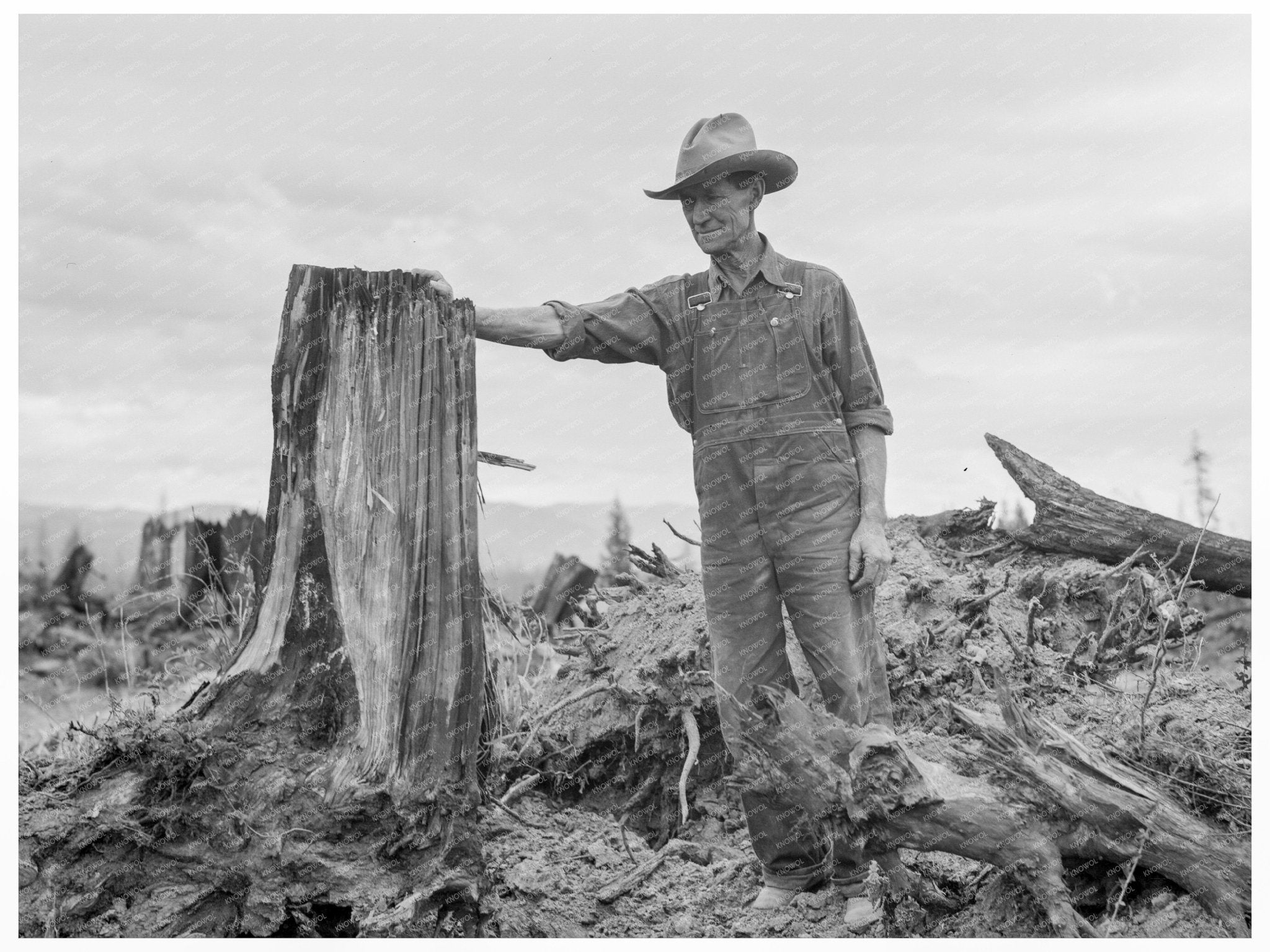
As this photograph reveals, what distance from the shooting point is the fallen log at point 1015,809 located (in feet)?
12.8

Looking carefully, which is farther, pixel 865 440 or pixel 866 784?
pixel 865 440

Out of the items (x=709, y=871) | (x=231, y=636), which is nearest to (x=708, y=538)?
(x=709, y=871)

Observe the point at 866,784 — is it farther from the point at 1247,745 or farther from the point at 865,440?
Result: the point at 1247,745

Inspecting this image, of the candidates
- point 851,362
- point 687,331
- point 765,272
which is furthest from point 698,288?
point 851,362

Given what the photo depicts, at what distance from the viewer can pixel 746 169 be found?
462cm

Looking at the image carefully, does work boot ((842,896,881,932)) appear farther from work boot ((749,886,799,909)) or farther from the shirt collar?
the shirt collar

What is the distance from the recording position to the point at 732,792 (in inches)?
225

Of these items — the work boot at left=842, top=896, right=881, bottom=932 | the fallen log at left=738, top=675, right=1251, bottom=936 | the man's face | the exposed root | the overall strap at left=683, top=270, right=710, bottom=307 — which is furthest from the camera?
the exposed root

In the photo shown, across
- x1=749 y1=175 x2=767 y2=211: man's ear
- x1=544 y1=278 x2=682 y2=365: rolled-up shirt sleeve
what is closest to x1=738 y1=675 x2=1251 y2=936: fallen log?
x1=544 y1=278 x2=682 y2=365: rolled-up shirt sleeve

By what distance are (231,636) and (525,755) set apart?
3.19 m

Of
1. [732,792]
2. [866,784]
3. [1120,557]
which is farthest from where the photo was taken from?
[1120,557]

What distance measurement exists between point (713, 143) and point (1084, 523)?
406 cm

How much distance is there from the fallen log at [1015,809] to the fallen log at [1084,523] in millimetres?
3472

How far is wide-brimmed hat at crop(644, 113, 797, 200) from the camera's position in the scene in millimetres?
4551
